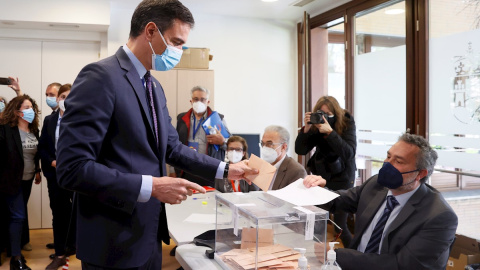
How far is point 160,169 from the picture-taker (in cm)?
139

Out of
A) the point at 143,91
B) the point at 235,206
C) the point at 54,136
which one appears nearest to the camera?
the point at 143,91

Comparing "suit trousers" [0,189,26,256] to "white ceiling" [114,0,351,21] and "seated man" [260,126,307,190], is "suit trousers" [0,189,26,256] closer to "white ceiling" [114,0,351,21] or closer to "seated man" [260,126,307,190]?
"seated man" [260,126,307,190]

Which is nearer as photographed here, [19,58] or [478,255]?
[478,255]

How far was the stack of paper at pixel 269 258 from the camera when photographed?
5.33ft

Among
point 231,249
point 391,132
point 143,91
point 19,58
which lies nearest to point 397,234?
point 231,249

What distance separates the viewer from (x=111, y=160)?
50.5 inches

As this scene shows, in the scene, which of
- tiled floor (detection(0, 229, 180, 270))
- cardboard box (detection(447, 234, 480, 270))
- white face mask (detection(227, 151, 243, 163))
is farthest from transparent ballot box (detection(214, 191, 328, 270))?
tiled floor (detection(0, 229, 180, 270))

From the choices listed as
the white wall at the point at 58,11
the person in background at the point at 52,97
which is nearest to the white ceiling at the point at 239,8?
the white wall at the point at 58,11

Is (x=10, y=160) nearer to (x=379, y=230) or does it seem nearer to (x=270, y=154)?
(x=270, y=154)

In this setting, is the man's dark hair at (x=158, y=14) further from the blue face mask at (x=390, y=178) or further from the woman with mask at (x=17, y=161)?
the woman with mask at (x=17, y=161)

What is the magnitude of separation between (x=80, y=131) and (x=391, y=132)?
12.9 feet

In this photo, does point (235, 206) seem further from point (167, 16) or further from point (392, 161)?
point (392, 161)

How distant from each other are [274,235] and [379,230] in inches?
27.7

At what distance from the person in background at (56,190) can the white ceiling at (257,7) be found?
1921 mm
